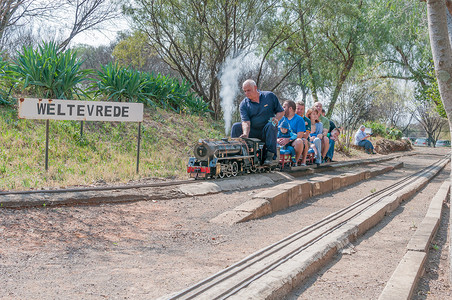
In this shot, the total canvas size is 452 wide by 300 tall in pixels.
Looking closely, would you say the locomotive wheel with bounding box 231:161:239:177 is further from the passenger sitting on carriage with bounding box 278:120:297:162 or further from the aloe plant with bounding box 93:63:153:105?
the aloe plant with bounding box 93:63:153:105

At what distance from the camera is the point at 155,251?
445cm

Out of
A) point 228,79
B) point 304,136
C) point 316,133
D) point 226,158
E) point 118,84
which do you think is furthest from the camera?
point 228,79

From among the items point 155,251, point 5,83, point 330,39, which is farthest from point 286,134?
point 330,39

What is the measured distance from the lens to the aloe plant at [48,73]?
12.2 metres

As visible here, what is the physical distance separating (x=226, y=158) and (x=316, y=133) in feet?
16.7

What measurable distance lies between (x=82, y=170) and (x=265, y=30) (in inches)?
527

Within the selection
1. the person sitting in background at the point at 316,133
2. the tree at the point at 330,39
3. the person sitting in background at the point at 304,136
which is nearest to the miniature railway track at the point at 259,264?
the person sitting in background at the point at 304,136

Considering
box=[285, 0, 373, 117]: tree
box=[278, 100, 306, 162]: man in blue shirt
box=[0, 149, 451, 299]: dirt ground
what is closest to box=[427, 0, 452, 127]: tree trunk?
box=[0, 149, 451, 299]: dirt ground

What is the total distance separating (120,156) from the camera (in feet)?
34.8

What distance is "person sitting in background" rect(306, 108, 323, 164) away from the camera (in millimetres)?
12680

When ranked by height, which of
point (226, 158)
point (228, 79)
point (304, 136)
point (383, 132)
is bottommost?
point (226, 158)

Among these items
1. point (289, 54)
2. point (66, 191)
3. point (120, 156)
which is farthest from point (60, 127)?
point (289, 54)

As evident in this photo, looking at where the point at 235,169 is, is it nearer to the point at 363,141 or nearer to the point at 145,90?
the point at 145,90

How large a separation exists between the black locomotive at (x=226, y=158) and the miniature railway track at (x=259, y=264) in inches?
113
